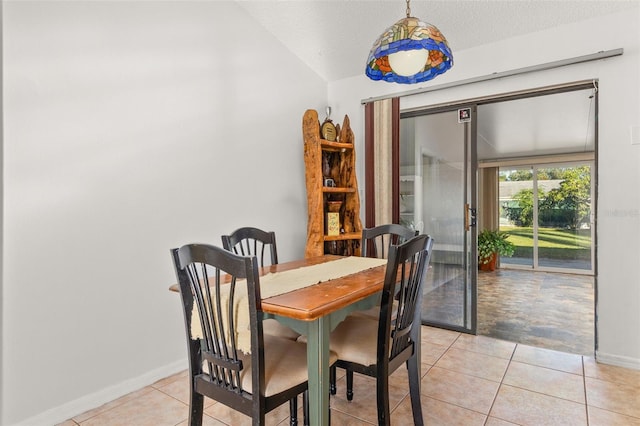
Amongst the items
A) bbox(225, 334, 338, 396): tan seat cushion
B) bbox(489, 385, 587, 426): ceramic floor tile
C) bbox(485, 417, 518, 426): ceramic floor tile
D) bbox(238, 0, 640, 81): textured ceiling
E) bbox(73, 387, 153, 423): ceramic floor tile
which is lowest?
bbox(73, 387, 153, 423): ceramic floor tile

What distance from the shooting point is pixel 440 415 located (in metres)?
1.89

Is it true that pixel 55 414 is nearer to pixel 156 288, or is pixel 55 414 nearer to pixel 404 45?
pixel 156 288

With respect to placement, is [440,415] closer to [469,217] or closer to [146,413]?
[146,413]

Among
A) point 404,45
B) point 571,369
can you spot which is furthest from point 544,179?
point 404,45

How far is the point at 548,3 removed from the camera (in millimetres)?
2402

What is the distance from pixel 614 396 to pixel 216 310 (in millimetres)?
2266

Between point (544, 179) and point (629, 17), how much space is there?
448cm

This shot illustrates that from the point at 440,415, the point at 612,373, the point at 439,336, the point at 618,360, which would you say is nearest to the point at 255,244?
the point at 440,415

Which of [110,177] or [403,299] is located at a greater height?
[110,177]

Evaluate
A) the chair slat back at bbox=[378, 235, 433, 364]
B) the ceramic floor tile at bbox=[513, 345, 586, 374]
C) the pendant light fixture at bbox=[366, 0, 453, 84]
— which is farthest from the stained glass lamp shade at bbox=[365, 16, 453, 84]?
the ceramic floor tile at bbox=[513, 345, 586, 374]

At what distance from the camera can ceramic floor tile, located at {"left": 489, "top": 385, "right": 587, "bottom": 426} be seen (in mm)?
1825

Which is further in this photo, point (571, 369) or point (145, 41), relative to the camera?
point (571, 369)

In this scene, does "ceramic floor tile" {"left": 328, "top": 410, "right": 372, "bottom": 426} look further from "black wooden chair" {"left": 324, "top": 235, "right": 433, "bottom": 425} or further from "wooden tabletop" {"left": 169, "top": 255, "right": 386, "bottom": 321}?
"wooden tabletop" {"left": 169, "top": 255, "right": 386, "bottom": 321}

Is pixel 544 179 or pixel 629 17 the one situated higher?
pixel 629 17
